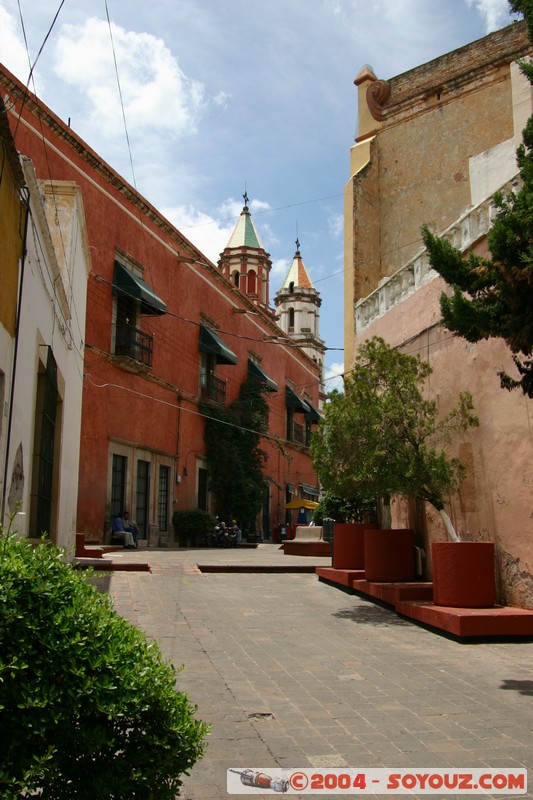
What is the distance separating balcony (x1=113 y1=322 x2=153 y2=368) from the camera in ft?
65.2

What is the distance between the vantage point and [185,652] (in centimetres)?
632

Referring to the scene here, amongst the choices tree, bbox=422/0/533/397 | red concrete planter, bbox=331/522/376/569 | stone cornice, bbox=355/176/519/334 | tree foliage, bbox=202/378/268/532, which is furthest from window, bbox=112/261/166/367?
tree, bbox=422/0/533/397

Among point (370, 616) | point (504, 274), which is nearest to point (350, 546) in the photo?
point (370, 616)

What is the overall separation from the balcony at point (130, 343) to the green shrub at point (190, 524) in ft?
15.5

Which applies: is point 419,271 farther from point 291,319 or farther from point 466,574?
point 291,319

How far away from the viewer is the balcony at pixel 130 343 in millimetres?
19875

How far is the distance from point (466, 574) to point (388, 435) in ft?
5.94

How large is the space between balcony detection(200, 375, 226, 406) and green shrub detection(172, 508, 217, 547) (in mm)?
4216

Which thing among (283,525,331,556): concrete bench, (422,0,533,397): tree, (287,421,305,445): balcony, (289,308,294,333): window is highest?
(289,308,294,333): window

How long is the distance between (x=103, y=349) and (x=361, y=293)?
721 centimetres

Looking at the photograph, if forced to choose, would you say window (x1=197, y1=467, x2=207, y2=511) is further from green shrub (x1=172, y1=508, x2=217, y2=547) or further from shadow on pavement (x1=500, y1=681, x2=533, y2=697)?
shadow on pavement (x1=500, y1=681, x2=533, y2=697)

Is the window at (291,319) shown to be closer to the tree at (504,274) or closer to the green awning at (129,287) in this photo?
the green awning at (129,287)

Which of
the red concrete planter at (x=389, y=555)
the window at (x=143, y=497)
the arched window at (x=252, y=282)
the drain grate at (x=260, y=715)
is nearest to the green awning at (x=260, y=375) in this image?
the window at (x=143, y=497)

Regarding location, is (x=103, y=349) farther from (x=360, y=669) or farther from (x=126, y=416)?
(x=360, y=669)
